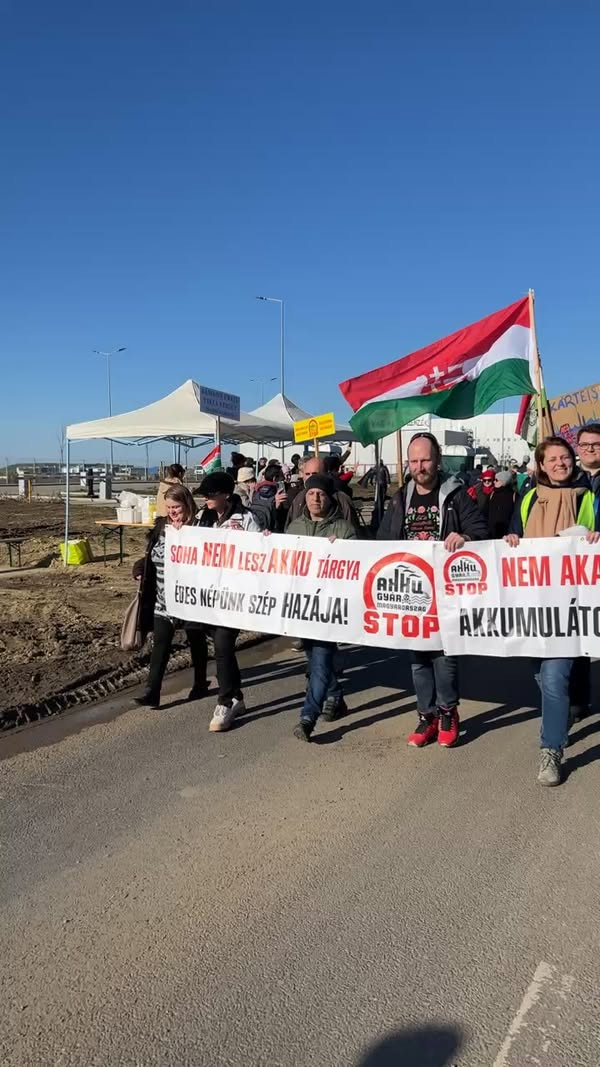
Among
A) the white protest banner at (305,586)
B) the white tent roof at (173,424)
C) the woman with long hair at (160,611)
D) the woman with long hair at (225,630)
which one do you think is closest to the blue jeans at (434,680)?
the white protest banner at (305,586)

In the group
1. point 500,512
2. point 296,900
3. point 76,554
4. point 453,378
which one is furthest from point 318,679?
point 76,554

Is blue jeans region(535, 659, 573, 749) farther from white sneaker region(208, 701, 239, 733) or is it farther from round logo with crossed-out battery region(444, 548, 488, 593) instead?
white sneaker region(208, 701, 239, 733)

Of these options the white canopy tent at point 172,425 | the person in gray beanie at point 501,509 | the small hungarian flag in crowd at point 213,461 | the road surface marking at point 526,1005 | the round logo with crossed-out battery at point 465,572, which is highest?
the white canopy tent at point 172,425

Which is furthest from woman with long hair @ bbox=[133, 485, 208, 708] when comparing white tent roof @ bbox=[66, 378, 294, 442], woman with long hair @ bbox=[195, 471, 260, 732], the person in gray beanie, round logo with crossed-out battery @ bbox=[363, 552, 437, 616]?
white tent roof @ bbox=[66, 378, 294, 442]

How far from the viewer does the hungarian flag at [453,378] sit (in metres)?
7.12

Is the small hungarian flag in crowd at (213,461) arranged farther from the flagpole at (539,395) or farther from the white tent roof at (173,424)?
the flagpole at (539,395)

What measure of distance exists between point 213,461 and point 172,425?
5.69ft

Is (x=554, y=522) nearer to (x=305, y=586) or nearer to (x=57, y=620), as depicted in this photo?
(x=305, y=586)

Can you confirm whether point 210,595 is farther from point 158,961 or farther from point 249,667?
point 158,961

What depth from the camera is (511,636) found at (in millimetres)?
4941

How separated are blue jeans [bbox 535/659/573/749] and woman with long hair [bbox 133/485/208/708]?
2.80m

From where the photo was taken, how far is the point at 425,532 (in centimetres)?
530

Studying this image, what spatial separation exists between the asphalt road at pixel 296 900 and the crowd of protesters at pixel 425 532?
0.27 m

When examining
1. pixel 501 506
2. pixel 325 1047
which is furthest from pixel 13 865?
pixel 501 506
